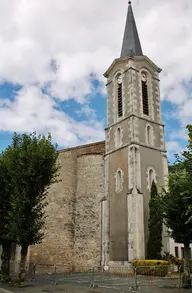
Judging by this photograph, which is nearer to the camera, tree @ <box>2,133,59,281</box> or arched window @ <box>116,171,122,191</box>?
tree @ <box>2,133,59,281</box>

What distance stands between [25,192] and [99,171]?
1143 centimetres

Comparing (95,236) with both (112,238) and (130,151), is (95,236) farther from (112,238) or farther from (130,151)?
(130,151)

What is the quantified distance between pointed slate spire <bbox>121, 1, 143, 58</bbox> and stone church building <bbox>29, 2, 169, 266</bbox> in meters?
0.21

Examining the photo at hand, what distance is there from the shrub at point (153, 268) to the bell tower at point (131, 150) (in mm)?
1514

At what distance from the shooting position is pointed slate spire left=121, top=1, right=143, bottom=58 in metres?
26.7

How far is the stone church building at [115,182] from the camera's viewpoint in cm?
2048

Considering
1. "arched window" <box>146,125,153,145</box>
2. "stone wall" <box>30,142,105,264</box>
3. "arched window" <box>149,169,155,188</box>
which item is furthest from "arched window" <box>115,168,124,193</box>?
"arched window" <box>146,125,153,145</box>

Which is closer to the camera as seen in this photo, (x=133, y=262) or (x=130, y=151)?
(x=133, y=262)

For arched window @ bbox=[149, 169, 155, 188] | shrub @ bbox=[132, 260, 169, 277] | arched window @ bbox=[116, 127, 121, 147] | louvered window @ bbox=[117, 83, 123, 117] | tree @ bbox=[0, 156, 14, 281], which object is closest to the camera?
tree @ bbox=[0, 156, 14, 281]

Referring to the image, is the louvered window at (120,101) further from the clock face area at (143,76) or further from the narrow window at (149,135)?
the narrow window at (149,135)

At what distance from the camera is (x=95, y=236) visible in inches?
878

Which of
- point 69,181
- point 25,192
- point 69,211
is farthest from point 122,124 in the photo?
point 25,192

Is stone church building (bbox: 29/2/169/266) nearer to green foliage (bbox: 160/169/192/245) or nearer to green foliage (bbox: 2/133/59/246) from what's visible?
green foliage (bbox: 160/169/192/245)

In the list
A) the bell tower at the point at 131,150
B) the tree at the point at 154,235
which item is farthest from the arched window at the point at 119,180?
the tree at the point at 154,235
